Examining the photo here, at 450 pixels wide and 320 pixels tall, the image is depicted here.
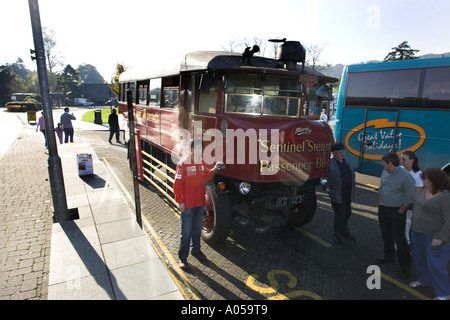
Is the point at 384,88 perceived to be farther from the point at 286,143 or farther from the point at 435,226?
the point at 435,226

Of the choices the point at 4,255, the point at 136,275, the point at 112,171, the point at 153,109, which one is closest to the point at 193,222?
the point at 136,275

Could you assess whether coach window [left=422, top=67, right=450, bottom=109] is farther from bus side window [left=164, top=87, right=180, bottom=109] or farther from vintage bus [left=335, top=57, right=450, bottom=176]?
bus side window [left=164, top=87, right=180, bottom=109]

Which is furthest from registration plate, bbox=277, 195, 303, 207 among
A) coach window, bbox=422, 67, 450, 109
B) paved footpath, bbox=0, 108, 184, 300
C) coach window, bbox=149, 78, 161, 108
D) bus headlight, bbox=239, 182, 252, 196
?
coach window, bbox=422, 67, 450, 109

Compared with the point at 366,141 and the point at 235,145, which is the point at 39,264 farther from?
the point at 366,141

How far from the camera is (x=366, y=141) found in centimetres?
895

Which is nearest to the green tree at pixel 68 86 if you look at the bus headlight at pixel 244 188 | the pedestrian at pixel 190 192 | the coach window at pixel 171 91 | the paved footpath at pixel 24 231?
the paved footpath at pixel 24 231

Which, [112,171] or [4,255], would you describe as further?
[112,171]

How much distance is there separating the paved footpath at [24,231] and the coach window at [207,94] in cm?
363

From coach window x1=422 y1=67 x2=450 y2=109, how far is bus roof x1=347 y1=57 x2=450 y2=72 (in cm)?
16

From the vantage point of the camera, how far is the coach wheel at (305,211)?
5.61 m

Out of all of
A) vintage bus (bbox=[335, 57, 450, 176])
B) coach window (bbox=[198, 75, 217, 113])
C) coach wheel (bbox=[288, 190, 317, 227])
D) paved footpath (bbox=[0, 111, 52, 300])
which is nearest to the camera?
paved footpath (bbox=[0, 111, 52, 300])

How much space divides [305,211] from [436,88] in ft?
17.1

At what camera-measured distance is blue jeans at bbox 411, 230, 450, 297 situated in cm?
354
